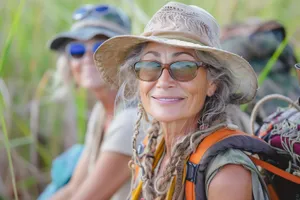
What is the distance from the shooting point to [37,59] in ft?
13.3

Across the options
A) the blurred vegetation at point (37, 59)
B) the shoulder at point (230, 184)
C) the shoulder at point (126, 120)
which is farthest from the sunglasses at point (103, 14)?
the shoulder at point (230, 184)

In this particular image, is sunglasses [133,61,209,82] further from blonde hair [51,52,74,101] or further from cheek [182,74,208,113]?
blonde hair [51,52,74,101]

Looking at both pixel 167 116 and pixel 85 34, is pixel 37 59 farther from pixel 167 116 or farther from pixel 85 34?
pixel 167 116

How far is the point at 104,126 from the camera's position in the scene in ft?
9.82

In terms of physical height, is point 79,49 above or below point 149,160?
above

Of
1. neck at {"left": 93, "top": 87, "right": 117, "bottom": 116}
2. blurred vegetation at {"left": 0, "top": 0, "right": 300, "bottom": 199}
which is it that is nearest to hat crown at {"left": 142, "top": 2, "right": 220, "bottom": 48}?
neck at {"left": 93, "top": 87, "right": 117, "bottom": 116}

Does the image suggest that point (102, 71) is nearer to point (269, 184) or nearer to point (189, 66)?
point (189, 66)

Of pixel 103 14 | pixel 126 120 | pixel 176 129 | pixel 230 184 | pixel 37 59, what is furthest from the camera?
pixel 37 59

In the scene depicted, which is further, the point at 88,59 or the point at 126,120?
the point at 88,59

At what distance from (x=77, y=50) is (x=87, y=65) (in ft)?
0.26

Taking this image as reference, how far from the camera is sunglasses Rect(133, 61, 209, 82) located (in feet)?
6.27

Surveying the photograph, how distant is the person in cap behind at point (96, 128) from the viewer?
8.52 ft

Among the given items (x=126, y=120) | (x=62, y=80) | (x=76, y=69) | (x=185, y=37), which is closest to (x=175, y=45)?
(x=185, y=37)

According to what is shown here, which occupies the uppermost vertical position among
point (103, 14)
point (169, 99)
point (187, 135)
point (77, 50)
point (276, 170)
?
point (103, 14)
